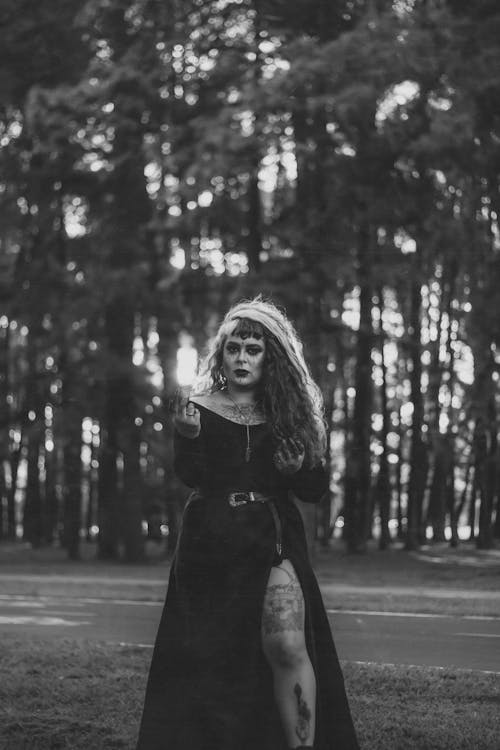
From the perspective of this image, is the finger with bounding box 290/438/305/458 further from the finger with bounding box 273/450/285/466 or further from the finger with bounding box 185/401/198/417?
the finger with bounding box 185/401/198/417

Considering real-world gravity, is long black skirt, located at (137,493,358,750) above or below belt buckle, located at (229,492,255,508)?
below

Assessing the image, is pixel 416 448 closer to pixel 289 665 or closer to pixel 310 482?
pixel 310 482

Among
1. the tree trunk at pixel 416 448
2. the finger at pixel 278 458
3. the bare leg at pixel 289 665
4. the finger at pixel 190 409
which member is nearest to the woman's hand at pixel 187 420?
the finger at pixel 190 409

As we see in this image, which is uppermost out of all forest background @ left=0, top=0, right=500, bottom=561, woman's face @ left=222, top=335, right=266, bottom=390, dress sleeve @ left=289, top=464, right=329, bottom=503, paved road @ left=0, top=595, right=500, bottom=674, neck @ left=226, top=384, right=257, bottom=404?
forest background @ left=0, top=0, right=500, bottom=561

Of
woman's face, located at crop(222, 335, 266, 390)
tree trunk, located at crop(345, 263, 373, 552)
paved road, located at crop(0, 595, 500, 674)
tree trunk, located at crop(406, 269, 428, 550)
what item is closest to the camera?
woman's face, located at crop(222, 335, 266, 390)

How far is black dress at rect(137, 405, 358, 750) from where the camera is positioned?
188 inches

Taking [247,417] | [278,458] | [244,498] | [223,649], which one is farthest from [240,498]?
[223,649]

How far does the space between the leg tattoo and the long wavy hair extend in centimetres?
82

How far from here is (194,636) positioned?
4820mm

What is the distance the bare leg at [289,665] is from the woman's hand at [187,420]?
613 millimetres

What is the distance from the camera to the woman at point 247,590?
4773 millimetres

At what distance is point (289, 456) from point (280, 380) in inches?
11.9

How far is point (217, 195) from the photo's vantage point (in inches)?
822

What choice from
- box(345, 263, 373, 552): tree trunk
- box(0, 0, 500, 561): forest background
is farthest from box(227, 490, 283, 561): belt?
box(345, 263, 373, 552): tree trunk
